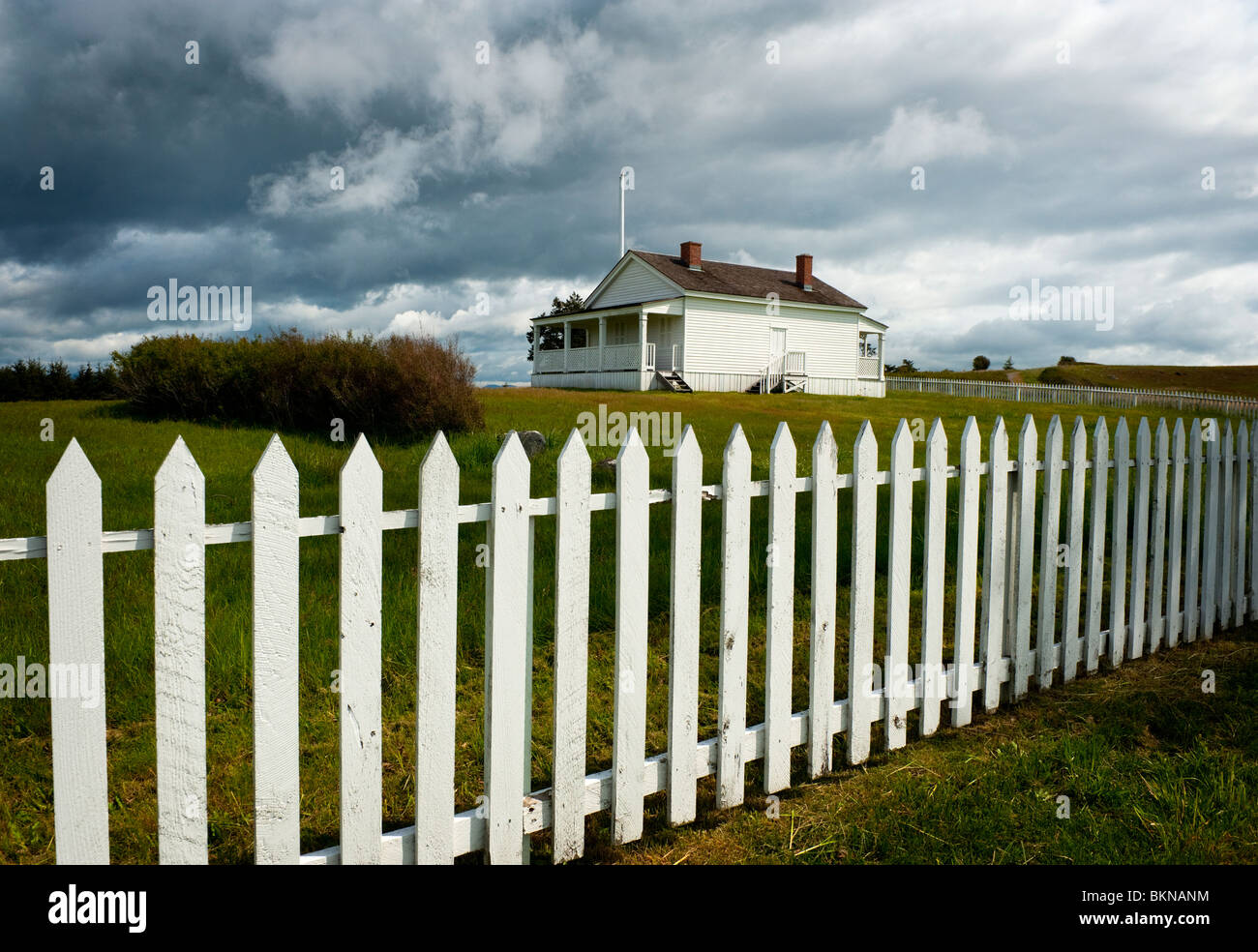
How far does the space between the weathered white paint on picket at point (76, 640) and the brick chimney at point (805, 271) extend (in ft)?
128

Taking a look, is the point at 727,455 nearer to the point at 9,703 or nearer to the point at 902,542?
the point at 902,542

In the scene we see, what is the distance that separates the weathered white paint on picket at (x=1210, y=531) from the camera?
5805mm

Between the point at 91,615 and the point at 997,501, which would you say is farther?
the point at 997,501

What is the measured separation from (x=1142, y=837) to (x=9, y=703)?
494cm

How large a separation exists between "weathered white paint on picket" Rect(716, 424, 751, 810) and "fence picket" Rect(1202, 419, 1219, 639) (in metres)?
4.27

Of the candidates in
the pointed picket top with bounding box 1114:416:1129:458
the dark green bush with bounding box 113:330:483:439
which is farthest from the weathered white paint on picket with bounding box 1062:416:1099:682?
the dark green bush with bounding box 113:330:483:439

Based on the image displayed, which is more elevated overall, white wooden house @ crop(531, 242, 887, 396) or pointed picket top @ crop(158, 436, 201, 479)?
white wooden house @ crop(531, 242, 887, 396)

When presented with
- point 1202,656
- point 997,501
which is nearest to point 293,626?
point 997,501

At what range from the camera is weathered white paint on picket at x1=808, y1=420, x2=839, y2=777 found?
3586mm

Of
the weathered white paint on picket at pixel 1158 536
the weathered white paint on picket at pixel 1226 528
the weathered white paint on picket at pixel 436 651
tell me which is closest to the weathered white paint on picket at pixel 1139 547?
the weathered white paint on picket at pixel 1158 536

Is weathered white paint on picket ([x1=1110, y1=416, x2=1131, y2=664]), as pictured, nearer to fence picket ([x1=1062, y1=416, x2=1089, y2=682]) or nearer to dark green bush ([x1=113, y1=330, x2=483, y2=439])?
fence picket ([x1=1062, y1=416, x2=1089, y2=682])

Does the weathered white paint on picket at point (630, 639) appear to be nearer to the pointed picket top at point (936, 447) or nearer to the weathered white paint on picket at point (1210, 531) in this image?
the pointed picket top at point (936, 447)

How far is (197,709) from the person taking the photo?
2.31 meters
